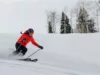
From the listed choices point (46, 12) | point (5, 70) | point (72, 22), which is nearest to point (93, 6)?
point (72, 22)

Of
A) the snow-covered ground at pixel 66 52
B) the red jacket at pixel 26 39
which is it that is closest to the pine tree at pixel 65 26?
the snow-covered ground at pixel 66 52

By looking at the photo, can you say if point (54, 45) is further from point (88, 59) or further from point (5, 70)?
point (5, 70)

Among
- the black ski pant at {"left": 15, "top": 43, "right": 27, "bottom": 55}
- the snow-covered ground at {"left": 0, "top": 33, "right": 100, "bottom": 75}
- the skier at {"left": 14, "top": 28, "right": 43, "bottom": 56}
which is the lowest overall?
the snow-covered ground at {"left": 0, "top": 33, "right": 100, "bottom": 75}

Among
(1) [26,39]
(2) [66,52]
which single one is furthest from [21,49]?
(2) [66,52]

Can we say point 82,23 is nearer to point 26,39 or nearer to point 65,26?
point 65,26

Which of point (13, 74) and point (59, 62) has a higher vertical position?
point (13, 74)

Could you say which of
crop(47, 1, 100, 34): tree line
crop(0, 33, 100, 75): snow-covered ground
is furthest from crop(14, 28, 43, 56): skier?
crop(47, 1, 100, 34): tree line

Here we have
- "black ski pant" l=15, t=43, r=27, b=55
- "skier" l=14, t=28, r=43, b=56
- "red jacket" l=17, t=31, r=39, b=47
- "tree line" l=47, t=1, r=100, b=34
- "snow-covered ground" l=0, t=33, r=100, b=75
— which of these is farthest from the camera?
"tree line" l=47, t=1, r=100, b=34

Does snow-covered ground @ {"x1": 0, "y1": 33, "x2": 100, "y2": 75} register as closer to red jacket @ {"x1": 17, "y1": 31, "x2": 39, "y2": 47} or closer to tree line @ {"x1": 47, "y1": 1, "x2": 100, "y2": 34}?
red jacket @ {"x1": 17, "y1": 31, "x2": 39, "y2": 47}

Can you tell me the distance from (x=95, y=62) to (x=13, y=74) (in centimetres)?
722

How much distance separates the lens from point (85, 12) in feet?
226

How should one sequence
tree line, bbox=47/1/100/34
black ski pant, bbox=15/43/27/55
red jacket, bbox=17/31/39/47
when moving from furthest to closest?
tree line, bbox=47/1/100/34
black ski pant, bbox=15/43/27/55
red jacket, bbox=17/31/39/47

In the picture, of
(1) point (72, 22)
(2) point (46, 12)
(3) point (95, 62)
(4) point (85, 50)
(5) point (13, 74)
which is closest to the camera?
(5) point (13, 74)

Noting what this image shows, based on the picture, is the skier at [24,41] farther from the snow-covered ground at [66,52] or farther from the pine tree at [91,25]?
the pine tree at [91,25]
